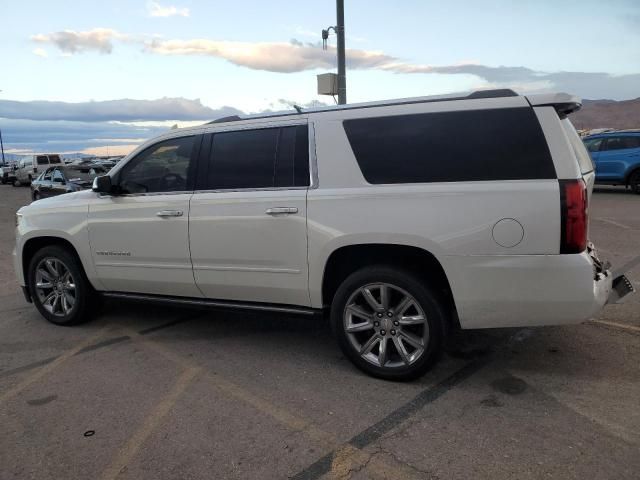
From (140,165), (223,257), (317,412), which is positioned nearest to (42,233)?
(140,165)

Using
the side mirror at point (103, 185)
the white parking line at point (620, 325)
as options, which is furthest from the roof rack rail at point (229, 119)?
the white parking line at point (620, 325)

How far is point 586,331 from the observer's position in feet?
15.5

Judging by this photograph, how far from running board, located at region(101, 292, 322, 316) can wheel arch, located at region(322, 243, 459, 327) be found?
0.76 ft

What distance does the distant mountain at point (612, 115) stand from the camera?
14371cm

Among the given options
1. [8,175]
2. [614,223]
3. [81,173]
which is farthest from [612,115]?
[81,173]

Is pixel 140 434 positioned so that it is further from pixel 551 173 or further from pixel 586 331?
pixel 586 331

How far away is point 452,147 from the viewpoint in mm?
3623

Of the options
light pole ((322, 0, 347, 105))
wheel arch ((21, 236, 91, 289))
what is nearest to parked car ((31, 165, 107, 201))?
light pole ((322, 0, 347, 105))

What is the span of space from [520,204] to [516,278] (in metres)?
0.46

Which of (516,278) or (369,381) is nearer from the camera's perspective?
(516,278)

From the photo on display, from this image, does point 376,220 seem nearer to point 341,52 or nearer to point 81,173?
point 341,52

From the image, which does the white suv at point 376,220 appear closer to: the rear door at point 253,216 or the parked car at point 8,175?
the rear door at point 253,216

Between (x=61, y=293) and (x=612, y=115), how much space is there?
17098 cm

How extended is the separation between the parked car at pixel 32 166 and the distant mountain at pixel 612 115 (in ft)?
449
